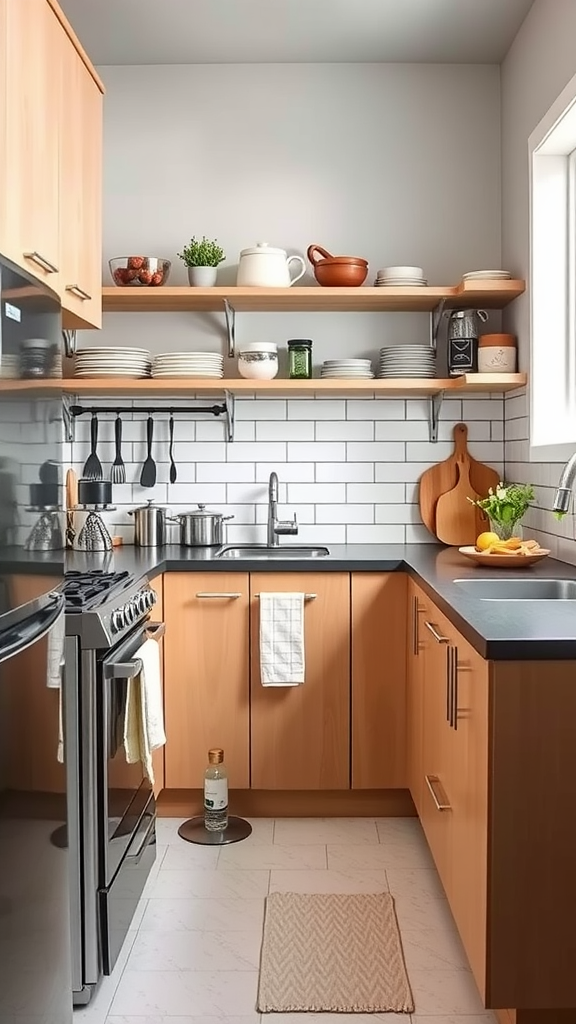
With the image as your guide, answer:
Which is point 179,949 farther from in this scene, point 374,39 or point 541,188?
point 374,39

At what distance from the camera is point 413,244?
3.77 m

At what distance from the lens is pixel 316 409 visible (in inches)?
149

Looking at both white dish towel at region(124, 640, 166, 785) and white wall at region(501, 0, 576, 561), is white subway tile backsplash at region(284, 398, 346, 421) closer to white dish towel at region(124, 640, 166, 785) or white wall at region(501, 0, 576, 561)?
white wall at region(501, 0, 576, 561)

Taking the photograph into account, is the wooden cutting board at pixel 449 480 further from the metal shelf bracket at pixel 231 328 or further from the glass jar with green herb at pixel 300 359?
the metal shelf bracket at pixel 231 328

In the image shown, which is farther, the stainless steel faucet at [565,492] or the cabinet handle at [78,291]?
the cabinet handle at [78,291]

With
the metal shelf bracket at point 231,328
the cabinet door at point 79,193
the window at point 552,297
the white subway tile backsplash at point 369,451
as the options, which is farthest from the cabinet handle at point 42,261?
the window at point 552,297

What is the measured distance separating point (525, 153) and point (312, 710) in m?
2.09

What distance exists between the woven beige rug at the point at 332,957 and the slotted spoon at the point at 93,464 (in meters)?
1.76

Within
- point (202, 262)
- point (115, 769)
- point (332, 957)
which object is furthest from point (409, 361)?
point (332, 957)

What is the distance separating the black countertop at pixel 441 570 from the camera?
1758mm

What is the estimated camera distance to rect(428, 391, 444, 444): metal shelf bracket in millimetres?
3744

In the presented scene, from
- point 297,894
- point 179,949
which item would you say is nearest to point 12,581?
point 179,949

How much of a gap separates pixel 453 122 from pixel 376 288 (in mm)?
850

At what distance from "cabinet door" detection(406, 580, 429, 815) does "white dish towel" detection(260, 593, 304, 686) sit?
0.36 metres
